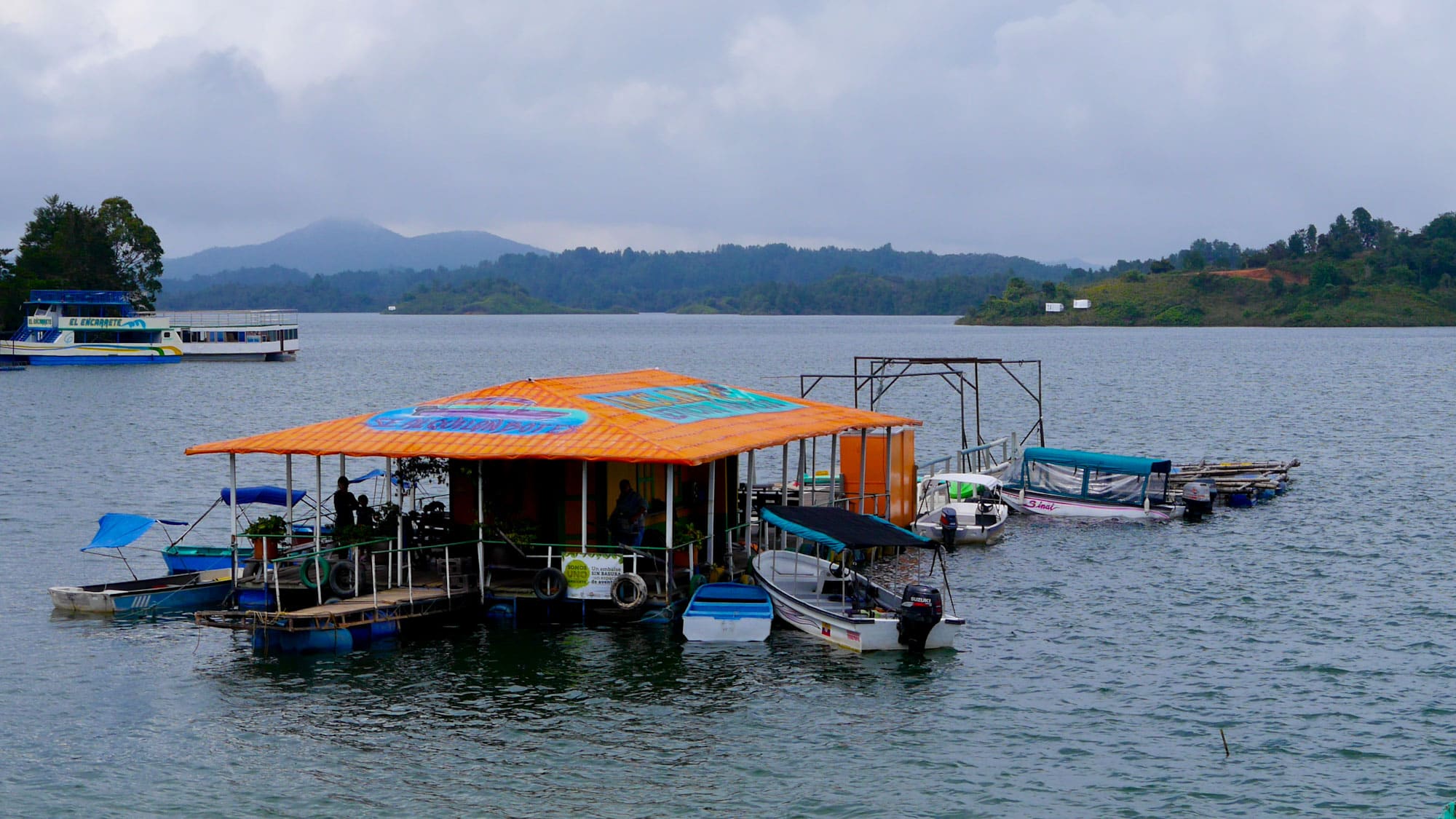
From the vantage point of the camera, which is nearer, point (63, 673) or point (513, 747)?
point (513, 747)

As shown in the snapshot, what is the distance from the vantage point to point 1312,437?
222 feet

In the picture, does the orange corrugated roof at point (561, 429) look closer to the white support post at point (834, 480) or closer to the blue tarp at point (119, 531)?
the white support post at point (834, 480)

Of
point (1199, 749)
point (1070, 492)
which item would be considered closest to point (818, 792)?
point (1199, 749)

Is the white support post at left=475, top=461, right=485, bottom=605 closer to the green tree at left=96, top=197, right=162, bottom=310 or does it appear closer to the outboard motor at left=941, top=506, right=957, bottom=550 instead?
the outboard motor at left=941, top=506, right=957, bottom=550

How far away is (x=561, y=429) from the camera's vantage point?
26.8m

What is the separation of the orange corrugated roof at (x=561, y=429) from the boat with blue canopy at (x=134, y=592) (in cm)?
285

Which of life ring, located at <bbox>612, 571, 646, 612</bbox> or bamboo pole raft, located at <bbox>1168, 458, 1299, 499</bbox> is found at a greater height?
life ring, located at <bbox>612, 571, 646, 612</bbox>

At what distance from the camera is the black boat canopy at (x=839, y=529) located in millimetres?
26359

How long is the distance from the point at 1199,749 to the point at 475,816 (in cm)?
1080

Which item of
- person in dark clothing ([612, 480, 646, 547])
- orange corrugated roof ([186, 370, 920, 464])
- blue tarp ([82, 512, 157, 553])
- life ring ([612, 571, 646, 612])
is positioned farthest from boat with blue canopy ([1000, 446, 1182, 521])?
blue tarp ([82, 512, 157, 553])

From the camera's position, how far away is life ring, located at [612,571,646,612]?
1034 inches

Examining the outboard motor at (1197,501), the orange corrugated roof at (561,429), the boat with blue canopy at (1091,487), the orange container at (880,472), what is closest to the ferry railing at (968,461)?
the boat with blue canopy at (1091,487)

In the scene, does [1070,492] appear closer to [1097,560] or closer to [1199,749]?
[1097,560]

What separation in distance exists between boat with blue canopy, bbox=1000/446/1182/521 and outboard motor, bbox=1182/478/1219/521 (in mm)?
519
